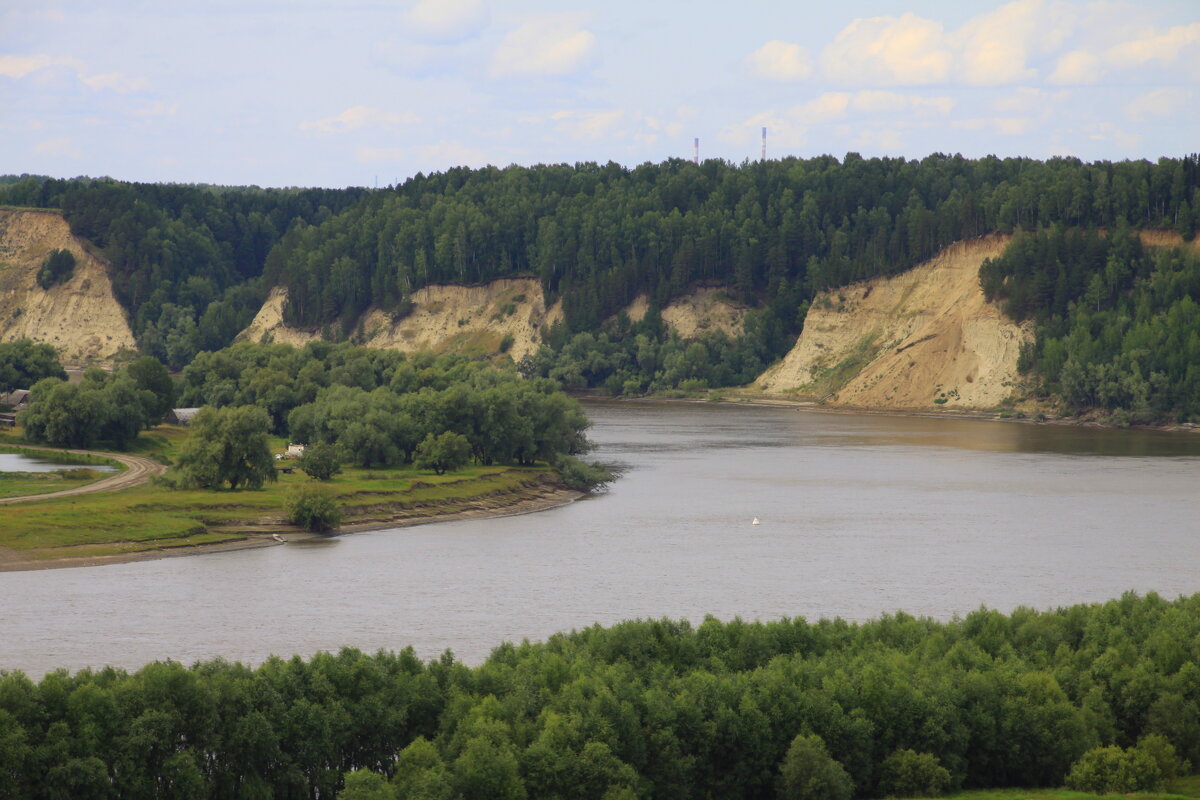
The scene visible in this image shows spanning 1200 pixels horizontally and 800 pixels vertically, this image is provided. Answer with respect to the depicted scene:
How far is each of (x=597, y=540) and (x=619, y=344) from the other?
108 m

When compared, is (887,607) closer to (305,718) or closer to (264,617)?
(264,617)

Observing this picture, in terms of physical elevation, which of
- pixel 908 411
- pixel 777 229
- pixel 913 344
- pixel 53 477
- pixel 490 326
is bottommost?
pixel 53 477

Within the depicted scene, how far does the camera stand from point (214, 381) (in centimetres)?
12162

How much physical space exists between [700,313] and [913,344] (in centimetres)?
3115

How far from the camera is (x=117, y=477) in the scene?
86062 millimetres

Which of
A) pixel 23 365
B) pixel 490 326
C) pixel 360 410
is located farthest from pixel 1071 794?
pixel 490 326

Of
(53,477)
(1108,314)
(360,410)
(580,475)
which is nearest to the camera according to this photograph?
(53,477)

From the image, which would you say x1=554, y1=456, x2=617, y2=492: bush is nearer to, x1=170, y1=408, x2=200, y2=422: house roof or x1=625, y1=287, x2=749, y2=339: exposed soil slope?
x1=170, y1=408, x2=200, y2=422: house roof

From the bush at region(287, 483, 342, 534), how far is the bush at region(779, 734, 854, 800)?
44313 mm

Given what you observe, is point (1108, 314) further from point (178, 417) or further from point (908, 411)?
point (178, 417)

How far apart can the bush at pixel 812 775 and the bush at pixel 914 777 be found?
52.6 inches

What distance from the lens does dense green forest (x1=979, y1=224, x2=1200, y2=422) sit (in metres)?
136

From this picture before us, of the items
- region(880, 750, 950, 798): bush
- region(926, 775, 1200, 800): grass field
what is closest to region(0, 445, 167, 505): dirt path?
region(880, 750, 950, 798): bush

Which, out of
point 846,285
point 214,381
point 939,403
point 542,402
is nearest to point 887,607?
point 542,402
